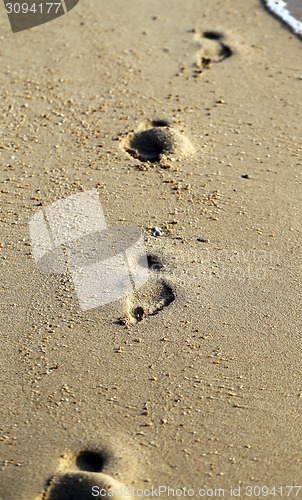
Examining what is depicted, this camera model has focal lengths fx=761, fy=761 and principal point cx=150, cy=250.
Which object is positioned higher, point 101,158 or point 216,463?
point 101,158

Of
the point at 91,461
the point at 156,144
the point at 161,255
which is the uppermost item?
the point at 156,144

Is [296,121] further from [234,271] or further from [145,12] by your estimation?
[145,12]

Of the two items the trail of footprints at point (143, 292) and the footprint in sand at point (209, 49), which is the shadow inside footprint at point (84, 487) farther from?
the footprint in sand at point (209, 49)

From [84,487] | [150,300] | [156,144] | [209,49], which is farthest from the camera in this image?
[209,49]

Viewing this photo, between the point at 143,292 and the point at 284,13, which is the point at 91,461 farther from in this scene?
the point at 284,13

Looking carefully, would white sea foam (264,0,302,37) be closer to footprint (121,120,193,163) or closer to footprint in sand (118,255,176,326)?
footprint (121,120,193,163)

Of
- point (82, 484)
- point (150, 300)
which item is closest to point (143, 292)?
point (150, 300)

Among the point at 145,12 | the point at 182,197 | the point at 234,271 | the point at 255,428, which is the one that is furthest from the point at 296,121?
the point at 255,428
